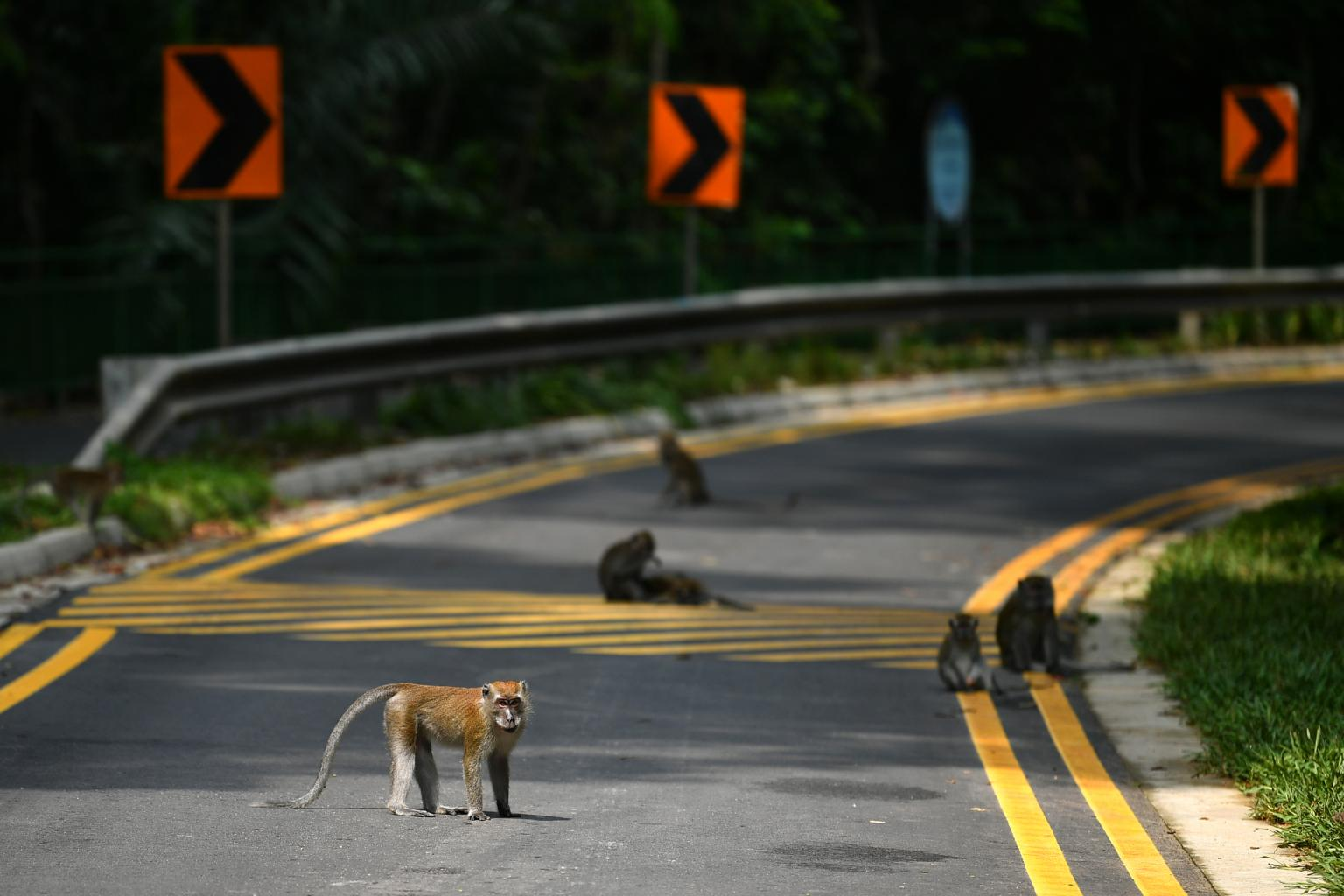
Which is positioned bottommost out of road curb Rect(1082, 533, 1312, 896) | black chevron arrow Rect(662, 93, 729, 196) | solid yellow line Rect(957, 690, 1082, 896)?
road curb Rect(1082, 533, 1312, 896)

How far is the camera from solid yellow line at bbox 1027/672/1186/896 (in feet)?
22.9

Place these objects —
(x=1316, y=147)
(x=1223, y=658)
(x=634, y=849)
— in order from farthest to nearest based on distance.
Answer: (x=1316, y=147) → (x=1223, y=658) → (x=634, y=849)

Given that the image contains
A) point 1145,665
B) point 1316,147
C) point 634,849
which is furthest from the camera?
point 1316,147

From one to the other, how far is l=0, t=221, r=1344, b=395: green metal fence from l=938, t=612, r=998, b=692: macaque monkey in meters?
12.9

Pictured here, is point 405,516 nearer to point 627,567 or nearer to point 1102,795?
point 627,567

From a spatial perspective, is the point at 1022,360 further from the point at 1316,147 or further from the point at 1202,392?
the point at 1316,147

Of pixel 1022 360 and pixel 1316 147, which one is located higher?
pixel 1316 147

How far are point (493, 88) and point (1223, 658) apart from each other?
67.2ft

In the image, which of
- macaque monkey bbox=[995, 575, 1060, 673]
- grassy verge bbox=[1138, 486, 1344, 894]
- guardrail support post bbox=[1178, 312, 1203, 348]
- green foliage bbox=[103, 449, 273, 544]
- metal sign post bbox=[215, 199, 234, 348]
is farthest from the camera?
guardrail support post bbox=[1178, 312, 1203, 348]

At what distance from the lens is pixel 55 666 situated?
9.84 metres

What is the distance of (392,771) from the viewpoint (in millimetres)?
7367

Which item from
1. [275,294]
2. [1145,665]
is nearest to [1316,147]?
[275,294]

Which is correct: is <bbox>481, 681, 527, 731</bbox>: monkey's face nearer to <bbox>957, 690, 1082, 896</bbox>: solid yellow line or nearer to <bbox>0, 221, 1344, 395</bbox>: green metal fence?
<bbox>957, 690, 1082, 896</bbox>: solid yellow line

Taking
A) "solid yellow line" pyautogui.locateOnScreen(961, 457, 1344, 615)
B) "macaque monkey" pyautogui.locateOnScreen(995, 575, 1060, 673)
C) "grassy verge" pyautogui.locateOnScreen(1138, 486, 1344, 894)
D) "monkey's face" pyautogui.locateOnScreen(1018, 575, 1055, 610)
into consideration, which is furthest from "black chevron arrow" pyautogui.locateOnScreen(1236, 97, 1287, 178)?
"monkey's face" pyautogui.locateOnScreen(1018, 575, 1055, 610)
